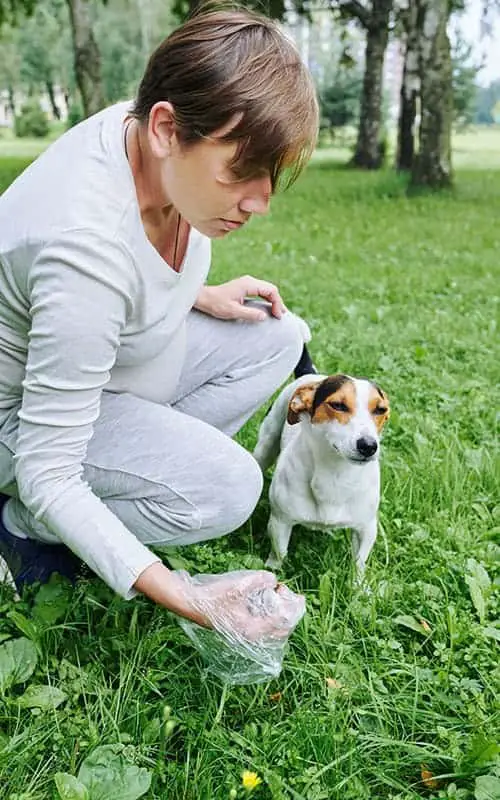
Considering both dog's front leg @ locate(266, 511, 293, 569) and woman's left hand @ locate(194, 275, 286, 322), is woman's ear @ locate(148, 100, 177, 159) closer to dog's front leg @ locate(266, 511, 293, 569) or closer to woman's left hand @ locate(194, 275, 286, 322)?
woman's left hand @ locate(194, 275, 286, 322)

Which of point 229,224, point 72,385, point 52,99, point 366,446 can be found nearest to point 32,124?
point 52,99

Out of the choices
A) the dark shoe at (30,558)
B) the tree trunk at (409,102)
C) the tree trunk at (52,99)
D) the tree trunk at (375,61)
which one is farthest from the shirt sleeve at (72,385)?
the tree trunk at (52,99)

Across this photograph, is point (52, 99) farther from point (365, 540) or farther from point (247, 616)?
point (247, 616)

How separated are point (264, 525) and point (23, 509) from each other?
92cm

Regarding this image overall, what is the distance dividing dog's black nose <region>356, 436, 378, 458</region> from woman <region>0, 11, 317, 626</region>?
447 mm

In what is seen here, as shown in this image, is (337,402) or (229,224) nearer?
(229,224)

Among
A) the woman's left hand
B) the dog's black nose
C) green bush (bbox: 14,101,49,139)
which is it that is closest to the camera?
the dog's black nose

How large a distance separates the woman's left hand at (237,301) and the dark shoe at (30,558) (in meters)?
0.91

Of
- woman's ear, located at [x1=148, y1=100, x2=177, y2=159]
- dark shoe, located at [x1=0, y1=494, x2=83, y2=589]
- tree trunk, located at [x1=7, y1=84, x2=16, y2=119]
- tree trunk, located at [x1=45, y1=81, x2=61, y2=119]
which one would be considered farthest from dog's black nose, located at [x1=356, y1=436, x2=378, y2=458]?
tree trunk, located at [x1=7, y1=84, x2=16, y2=119]

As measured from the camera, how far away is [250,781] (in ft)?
5.95

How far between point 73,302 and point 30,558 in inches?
39.6

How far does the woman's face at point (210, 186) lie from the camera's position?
177 centimetres

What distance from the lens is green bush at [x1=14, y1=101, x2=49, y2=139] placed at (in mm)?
37875

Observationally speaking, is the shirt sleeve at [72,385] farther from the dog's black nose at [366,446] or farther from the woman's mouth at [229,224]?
the dog's black nose at [366,446]
